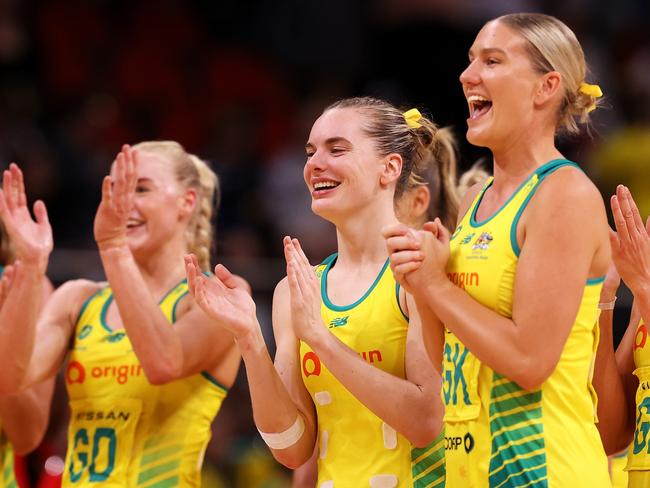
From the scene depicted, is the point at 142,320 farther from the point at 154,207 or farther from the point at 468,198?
the point at 468,198

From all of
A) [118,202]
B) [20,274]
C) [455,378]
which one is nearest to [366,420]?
[455,378]

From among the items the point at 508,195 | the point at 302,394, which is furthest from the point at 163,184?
the point at 508,195

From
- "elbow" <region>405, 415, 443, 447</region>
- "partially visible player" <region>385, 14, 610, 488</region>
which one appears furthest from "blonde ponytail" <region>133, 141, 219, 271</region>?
"partially visible player" <region>385, 14, 610, 488</region>

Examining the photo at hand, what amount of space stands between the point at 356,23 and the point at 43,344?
5.84 metres

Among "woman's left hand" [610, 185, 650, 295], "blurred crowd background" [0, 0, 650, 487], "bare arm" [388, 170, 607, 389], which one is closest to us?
"bare arm" [388, 170, 607, 389]

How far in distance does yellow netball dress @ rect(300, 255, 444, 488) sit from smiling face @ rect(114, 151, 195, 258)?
115 cm

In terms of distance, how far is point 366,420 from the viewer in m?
3.55

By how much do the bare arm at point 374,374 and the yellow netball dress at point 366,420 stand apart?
0.11 m

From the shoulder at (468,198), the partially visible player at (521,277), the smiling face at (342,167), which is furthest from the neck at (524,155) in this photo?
the smiling face at (342,167)

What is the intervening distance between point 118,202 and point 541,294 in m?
1.85

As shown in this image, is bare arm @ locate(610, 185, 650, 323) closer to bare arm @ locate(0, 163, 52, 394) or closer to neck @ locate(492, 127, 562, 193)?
neck @ locate(492, 127, 562, 193)

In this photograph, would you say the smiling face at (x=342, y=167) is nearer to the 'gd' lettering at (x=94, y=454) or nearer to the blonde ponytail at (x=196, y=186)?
the blonde ponytail at (x=196, y=186)

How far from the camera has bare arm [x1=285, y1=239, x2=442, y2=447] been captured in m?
3.34

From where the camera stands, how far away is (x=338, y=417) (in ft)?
11.8
